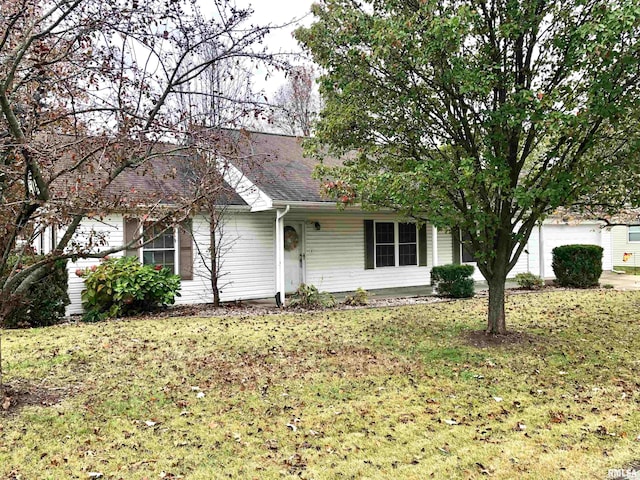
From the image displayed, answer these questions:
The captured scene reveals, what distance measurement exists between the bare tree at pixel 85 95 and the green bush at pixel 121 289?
4.86 m

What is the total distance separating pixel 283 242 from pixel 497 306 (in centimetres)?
591

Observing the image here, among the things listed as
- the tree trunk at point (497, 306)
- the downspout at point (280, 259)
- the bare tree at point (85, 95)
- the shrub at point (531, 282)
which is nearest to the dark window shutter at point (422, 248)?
the shrub at point (531, 282)

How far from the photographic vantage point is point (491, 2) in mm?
6512

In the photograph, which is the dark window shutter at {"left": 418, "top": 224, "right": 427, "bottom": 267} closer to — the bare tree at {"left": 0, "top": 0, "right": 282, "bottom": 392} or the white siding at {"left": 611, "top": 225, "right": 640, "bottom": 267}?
the bare tree at {"left": 0, "top": 0, "right": 282, "bottom": 392}

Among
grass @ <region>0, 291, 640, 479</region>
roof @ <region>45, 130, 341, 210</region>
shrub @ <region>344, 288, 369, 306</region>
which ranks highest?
roof @ <region>45, 130, 341, 210</region>

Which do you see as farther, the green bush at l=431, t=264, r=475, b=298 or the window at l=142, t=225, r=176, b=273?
the green bush at l=431, t=264, r=475, b=298

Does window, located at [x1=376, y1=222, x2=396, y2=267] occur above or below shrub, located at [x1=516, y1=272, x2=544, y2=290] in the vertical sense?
above

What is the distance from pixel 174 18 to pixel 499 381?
5153 mm

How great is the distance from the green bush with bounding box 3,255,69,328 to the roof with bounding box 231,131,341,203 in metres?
4.28

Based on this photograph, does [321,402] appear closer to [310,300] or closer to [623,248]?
[310,300]

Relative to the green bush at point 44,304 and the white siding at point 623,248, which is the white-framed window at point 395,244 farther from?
the white siding at point 623,248

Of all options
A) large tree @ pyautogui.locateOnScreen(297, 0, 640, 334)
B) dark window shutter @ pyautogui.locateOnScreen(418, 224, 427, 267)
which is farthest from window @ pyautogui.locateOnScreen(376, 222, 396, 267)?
large tree @ pyautogui.locateOnScreen(297, 0, 640, 334)

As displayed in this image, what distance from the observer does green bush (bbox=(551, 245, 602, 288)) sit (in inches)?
570

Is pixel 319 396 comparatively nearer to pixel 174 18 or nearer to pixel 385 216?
pixel 174 18
